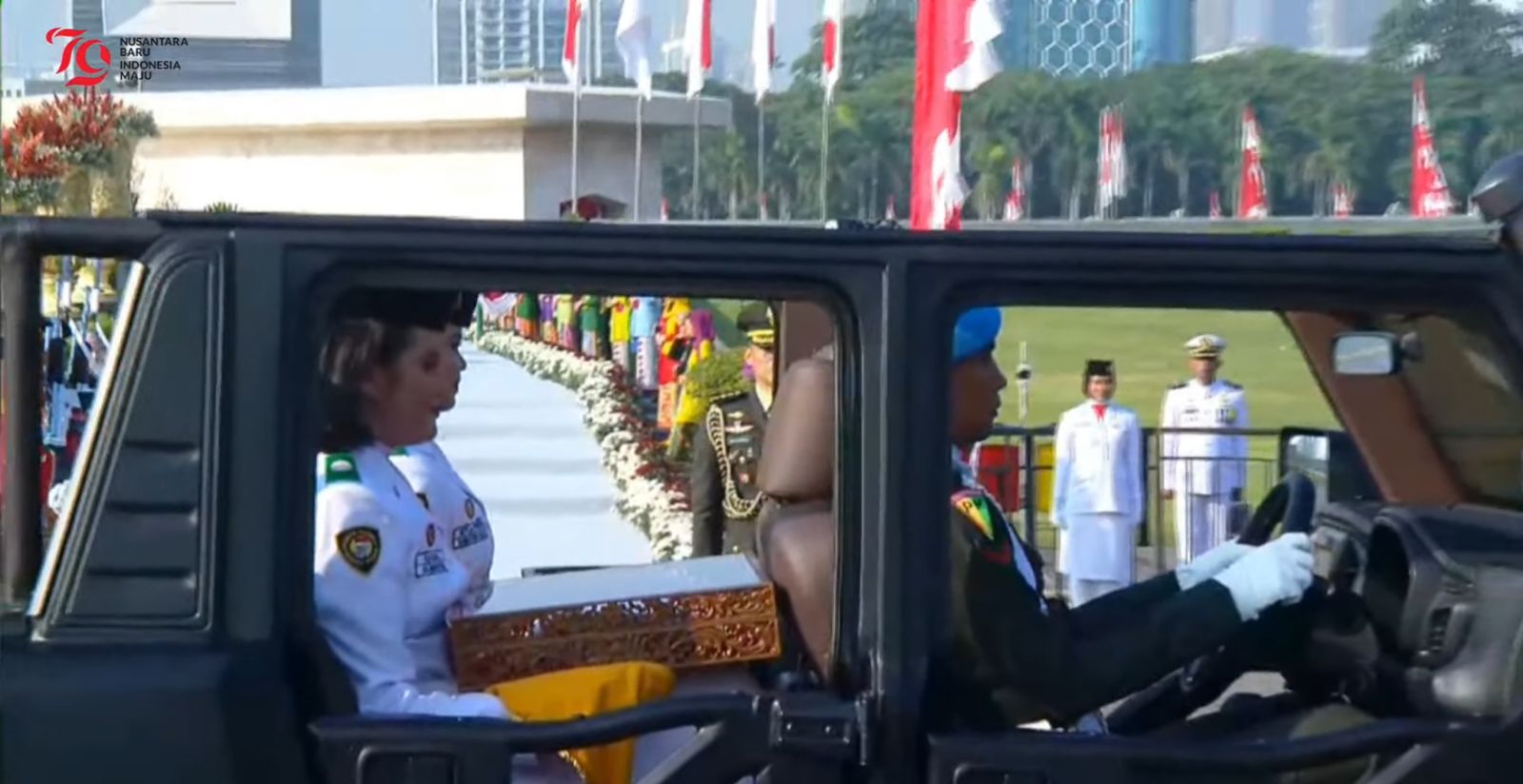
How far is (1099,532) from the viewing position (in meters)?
5.13

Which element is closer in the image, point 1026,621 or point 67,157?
point 1026,621

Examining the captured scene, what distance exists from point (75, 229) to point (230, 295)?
0.21 m

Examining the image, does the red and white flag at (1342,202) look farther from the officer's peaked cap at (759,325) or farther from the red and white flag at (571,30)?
the red and white flag at (571,30)

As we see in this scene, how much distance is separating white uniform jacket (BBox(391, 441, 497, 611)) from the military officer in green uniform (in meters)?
2.34

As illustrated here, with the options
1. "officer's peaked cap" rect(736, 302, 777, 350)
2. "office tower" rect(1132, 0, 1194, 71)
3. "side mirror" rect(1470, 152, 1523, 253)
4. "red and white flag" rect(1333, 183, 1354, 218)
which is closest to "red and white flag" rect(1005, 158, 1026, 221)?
"red and white flag" rect(1333, 183, 1354, 218)

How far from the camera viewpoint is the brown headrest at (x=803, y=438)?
2.56 meters

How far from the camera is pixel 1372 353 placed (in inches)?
94.2

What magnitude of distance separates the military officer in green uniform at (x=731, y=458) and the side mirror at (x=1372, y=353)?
289cm

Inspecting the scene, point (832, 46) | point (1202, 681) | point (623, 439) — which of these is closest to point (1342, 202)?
point (623, 439)

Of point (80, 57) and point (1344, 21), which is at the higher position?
point (80, 57)

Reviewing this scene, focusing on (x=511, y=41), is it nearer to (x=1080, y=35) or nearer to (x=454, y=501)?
(x=1080, y=35)

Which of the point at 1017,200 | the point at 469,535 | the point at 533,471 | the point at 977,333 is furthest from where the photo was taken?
the point at 533,471

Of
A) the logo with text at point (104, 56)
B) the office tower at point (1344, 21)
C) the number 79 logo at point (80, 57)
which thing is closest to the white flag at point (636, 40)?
the logo with text at point (104, 56)

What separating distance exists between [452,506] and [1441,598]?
134 centimetres
